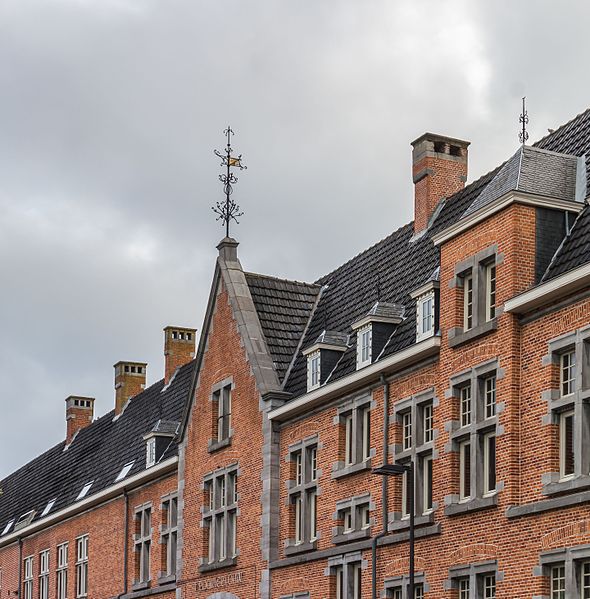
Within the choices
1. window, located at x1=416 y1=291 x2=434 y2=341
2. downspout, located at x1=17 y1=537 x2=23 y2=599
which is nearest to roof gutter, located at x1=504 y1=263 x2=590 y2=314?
window, located at x1=416 y1=291 x2=434 y2=341

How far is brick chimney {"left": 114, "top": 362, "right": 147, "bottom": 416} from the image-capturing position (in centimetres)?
5728

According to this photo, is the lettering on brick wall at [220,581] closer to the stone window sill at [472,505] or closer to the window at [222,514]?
the window at [222,514]

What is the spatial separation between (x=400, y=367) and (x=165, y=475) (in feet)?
48.3

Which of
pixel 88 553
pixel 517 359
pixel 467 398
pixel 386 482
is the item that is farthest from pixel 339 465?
pixel 88 553

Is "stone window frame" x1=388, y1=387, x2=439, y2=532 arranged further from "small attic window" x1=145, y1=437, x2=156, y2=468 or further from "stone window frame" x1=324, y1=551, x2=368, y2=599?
"small attic window" x1=145, y1=437, x2=156, y2=468

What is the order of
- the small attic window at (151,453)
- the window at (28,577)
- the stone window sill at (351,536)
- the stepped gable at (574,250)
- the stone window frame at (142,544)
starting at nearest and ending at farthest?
1. the stepped gable at (574,250)
2. the stone window sill at (351,536)
3. the stone window frame at (142,544)
4. the small attic window at (151,453)
5. the window at (28,577)

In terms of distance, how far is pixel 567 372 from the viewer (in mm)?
25578

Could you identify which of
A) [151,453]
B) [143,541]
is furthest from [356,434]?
[143,541]

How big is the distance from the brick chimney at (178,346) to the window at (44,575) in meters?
8.61

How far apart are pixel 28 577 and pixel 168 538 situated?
14.5 m

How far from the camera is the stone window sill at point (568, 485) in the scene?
24.2 meters

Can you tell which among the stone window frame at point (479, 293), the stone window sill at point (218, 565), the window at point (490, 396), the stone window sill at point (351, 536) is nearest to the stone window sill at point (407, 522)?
the stone window sill at point (351, 536)

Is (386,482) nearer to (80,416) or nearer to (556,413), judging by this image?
(556,413)

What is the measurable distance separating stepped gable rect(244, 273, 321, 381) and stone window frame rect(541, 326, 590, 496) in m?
12.7
